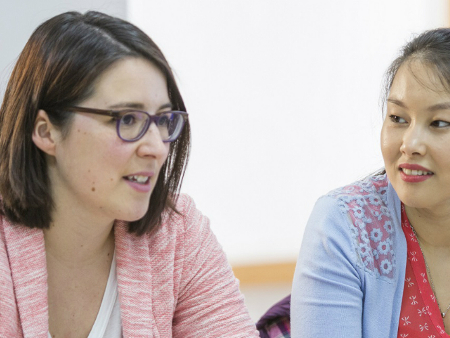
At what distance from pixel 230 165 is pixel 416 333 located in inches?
53.4

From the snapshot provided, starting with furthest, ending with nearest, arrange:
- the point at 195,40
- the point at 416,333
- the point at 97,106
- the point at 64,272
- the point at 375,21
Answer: the point at 375,21, the point at 195,40, the point at 416,333, the point at 64,272, the point at 97,106

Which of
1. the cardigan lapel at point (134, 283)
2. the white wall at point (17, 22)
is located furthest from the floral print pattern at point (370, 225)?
the white wall at point (17, 22)

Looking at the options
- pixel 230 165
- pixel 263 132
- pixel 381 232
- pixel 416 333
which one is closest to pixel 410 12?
pixel 263 132

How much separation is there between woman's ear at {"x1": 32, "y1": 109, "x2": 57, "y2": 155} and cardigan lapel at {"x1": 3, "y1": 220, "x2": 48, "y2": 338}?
19 centimetres

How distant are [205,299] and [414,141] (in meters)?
0.67

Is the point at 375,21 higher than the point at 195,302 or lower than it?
higher

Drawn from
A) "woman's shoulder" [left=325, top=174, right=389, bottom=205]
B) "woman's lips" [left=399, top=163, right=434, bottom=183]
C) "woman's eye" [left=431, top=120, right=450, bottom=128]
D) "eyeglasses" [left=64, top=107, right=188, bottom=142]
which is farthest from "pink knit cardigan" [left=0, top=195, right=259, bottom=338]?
"woman's eye" [left=431, top=120, right=450, bottom=128]

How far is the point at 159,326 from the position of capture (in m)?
1.54

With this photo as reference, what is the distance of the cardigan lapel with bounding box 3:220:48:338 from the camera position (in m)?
1.39

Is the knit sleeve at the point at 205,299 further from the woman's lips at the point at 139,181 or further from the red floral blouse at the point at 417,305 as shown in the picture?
the red floral blouse at the point at 417,305

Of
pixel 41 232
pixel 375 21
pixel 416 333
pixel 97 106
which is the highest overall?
pixel 375 21

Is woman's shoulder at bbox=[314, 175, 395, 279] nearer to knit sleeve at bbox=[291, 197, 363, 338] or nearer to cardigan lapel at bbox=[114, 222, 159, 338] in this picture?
knit sleeve at bbox=[291, 197, 363, 338]

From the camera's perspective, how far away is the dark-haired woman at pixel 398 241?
65.6 inches

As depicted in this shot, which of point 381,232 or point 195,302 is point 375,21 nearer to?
point 381,232
